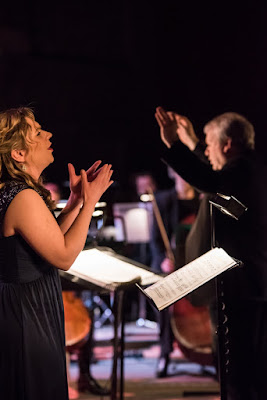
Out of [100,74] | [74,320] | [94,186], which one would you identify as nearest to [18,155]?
[94,186]

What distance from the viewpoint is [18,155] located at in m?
2.12

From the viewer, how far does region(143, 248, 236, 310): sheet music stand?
2123 millimetres

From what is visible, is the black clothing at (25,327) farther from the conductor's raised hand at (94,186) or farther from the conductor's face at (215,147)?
the conductor's face at (215,147)

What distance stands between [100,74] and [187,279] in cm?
737

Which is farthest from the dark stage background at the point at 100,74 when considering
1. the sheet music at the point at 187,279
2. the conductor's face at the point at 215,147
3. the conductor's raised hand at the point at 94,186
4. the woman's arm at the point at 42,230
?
the woman's arm at the point at 42,230

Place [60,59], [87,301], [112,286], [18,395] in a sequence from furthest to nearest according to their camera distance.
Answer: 1. [60,59]
2. [87,301]
3. [112,286]
4. [18,395]

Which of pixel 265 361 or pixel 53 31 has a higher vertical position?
pixel 53 31

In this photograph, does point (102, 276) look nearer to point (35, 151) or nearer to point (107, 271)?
point (107, 271)

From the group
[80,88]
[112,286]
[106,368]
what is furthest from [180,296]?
[80,88]

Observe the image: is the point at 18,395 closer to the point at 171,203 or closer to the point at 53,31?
the point at 171,203

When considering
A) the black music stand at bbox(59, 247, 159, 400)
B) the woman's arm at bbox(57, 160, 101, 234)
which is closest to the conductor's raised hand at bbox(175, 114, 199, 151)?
the black music stand at bbox(59, 247, 159, 400)

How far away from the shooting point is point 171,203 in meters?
5.26

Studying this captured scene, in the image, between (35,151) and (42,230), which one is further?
(35,151)

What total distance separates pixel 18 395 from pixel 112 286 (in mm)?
563
